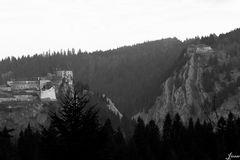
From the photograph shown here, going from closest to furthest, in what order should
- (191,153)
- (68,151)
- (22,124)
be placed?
(68,151) → (191,153) → (22,124)

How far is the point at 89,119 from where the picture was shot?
2067cm

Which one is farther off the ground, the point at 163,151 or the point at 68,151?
the point at 68,151

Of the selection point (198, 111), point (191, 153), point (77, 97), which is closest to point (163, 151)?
point (191, 153)

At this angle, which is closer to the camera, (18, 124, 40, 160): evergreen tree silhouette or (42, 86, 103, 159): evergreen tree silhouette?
(42, 86, 103, 159): evergreen tree silhouette

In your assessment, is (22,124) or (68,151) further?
(22,124)

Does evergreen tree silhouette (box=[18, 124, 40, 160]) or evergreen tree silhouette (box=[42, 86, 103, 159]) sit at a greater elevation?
evergreen tree silhouette (box=[42, 86, 103, 159])

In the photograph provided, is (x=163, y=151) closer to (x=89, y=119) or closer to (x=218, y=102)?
(x=89, y=119)

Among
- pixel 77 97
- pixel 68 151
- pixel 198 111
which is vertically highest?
pixel 77 97

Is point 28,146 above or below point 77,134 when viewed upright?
below

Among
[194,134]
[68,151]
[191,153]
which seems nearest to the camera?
[68,151]

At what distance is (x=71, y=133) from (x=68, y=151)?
581 mm

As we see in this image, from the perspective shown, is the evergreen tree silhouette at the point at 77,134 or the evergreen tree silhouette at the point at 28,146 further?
the evergreen tree silhouette at the point at 28,146

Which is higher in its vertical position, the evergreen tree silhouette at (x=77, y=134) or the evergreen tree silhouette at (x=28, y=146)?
the evergreen tree silhouette at (x=77, y=134)

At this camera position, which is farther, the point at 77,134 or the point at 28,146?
the point at 28,146
